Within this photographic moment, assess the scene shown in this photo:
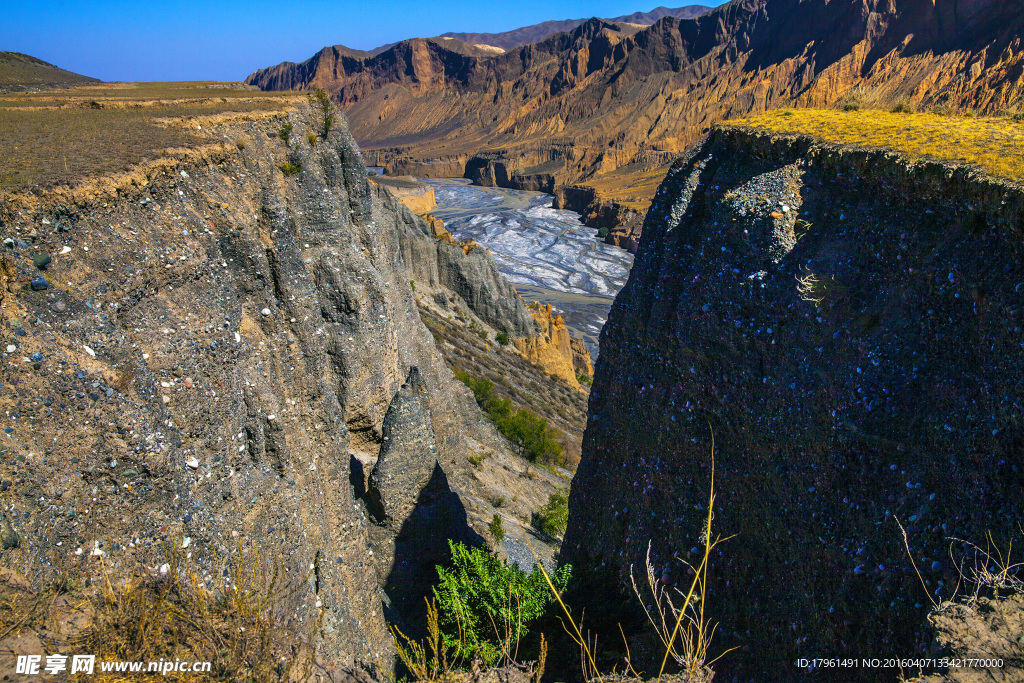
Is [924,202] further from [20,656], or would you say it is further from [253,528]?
[20,656]

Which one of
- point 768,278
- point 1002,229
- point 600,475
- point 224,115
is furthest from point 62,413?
point 1002,229

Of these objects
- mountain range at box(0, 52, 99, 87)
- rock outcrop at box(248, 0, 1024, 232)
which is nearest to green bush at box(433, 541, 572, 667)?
mountain range at box(0, 52, 99, 87)

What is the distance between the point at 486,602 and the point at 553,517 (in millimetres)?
9151

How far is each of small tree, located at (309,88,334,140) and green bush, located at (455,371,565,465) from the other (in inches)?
504

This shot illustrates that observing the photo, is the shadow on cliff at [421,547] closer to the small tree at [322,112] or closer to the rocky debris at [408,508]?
the rocky debris at [408,508]

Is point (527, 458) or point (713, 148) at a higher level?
point (713, 148)

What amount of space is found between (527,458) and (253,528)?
14.4 metres

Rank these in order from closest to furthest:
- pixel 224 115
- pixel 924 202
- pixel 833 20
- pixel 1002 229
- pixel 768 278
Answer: pixel 1002 229 → pixel 924 202 → pixel 768 278 → pixel 224 115 → pixel 833 20

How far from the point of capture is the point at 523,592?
26.8ft

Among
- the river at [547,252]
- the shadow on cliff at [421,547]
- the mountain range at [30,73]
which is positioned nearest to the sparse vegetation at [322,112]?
the shadow on cliff at [421,547]

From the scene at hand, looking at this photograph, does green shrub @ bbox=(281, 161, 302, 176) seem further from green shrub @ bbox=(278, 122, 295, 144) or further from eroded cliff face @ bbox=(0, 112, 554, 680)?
green shrub @ bbox=(278, 122, 295, 144)

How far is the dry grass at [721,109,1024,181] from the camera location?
21.9 feet

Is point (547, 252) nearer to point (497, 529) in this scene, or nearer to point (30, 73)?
point (30, 73)

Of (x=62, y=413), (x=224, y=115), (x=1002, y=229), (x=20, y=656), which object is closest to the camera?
(x=20, y=656)
